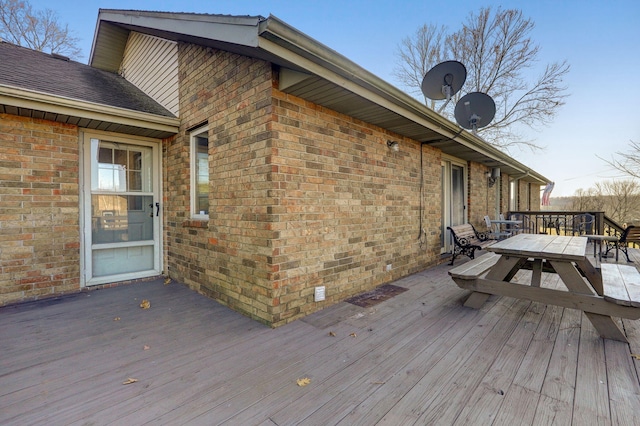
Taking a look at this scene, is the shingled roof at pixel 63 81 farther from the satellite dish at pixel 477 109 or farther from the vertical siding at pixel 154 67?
the satellite dish at pixel 477 109

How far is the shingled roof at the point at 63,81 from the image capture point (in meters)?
3.63

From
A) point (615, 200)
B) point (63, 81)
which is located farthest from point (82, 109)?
point (615, 200)

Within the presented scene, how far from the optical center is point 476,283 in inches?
126

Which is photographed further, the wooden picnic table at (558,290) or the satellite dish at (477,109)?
the satellite dish at (477,109)

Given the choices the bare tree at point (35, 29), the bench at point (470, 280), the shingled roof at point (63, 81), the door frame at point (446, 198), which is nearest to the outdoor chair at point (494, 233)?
the door frame at point (446, 198)

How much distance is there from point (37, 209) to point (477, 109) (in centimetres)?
722

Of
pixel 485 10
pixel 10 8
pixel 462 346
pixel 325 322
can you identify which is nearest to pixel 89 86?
→ pixel 325 322

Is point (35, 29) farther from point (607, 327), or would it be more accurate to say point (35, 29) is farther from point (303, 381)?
point (607, 327)

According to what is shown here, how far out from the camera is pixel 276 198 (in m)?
2.87

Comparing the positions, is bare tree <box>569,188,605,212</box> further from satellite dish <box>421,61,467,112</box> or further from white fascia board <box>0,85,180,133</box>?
white fascia board <box>0,85,180,133</box>

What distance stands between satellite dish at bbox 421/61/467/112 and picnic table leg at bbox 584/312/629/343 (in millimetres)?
3528

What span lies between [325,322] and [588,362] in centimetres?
216

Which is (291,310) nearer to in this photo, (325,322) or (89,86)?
(325,322)

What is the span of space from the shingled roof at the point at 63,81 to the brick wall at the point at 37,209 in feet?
1.55
